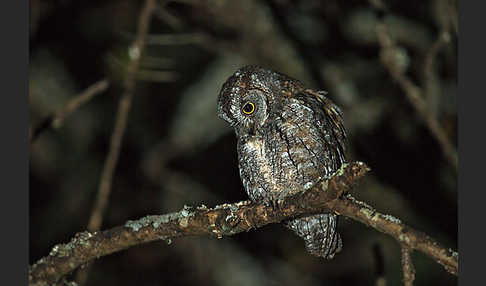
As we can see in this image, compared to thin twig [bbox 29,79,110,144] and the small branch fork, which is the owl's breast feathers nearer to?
the small branch fork

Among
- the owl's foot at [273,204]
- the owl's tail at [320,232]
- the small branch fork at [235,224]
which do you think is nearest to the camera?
the small branch fork at [235,224]

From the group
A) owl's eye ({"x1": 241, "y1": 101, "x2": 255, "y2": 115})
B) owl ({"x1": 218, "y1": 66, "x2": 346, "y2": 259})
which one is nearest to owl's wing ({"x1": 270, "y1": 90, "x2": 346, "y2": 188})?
owl ({"x1": 218, "y1": 66, "x2": 346, "y2": 259})

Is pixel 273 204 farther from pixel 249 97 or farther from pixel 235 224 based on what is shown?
pixel 249 97

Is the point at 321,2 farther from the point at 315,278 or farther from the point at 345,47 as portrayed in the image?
the point at 315,278

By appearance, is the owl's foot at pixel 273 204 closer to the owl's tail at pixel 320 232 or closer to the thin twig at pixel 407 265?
the thin twig at pixel 407 265

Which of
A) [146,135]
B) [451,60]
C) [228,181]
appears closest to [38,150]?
[146,135]

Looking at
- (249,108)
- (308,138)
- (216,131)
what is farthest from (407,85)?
(216,131)

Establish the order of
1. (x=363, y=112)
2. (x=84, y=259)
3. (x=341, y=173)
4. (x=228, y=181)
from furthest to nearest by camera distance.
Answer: (x=228, y=181)
(x=363, y=112)
(x=84, y=259)
(x=341, y=173)

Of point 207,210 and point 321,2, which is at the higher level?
point 321,2

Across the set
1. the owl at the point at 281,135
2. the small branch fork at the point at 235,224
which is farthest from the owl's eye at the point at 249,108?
the small branch fork at the point at 235,224
